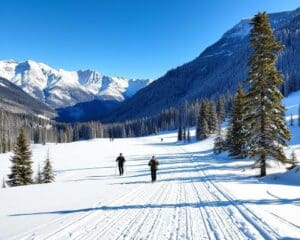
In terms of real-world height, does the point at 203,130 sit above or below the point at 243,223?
above

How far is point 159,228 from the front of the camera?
428 inches

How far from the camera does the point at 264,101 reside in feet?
87.5

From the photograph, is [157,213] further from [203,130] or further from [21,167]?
[203,130]

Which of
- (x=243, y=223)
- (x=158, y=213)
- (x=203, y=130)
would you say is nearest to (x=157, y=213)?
(x=158, y=213)

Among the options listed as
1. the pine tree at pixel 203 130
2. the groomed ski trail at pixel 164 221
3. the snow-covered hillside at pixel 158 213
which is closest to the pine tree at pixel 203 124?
the pine tree at pixel 203 130

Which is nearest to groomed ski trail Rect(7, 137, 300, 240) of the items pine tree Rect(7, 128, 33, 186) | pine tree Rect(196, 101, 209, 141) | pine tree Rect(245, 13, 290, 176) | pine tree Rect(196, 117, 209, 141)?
pine tree Rect(245, 13, 290, 176)

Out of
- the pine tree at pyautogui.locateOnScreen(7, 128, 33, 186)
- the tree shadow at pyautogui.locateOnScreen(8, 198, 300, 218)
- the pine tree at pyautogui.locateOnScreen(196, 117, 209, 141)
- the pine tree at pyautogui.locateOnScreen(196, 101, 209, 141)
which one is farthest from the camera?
the pine tree at pyautogui.locateOnScreen(196, 117, 209, 141)

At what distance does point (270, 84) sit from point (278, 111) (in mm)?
2242

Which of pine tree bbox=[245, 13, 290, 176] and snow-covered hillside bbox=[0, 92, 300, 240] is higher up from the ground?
pine tree bbox=[245, 13, 290, 176]

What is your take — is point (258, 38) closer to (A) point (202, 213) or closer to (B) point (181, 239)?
(A) point (202, 213)

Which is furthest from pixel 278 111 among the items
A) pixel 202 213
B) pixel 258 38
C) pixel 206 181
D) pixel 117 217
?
pixel 117 217

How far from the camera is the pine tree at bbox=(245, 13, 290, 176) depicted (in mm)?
26391

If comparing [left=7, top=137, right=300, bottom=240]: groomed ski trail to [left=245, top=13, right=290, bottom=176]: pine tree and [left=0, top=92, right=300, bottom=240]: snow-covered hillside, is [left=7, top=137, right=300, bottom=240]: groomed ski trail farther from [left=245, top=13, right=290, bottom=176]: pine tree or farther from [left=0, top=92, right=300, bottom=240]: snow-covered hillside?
[left=245, top=13, right=290, bottom=176]: pine tree

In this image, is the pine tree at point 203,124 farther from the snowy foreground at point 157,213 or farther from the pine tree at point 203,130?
the snowy foreground at point 157,213
